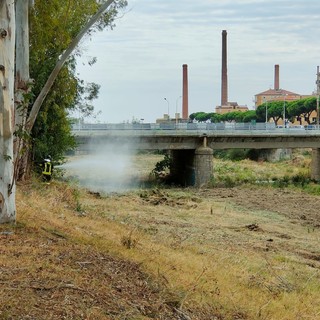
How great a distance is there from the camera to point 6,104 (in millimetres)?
9195

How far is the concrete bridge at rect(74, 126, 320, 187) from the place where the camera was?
44812mm

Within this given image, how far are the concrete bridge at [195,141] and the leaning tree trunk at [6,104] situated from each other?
32627mm

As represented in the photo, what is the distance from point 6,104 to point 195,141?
125 ft

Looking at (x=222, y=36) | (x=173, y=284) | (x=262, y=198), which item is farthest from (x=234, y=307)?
(x=222, y=36)

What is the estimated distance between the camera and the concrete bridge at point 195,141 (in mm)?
44812

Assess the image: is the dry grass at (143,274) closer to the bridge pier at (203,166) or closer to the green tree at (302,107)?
the bridge pier at (203,166)

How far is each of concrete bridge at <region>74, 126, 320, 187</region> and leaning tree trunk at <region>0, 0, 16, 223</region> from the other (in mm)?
32627

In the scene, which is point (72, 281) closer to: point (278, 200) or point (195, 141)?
point (278, 200)

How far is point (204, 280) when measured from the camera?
8633 millimetres

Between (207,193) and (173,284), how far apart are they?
3178 centimetres

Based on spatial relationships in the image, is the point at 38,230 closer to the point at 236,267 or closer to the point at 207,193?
the point at 236,267

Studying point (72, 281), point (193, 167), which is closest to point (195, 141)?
point (193, 167)

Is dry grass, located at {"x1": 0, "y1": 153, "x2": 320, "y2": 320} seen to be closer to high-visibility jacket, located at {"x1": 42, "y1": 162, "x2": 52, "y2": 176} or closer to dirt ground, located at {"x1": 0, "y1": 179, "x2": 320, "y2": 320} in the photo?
dirt ground, located at {"x1": 0, "y1": 179, "x2": 320, "y2": 320}

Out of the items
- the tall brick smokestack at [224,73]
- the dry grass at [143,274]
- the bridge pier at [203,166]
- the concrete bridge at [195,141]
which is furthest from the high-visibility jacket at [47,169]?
the tall brick smokestack at [224,73]
